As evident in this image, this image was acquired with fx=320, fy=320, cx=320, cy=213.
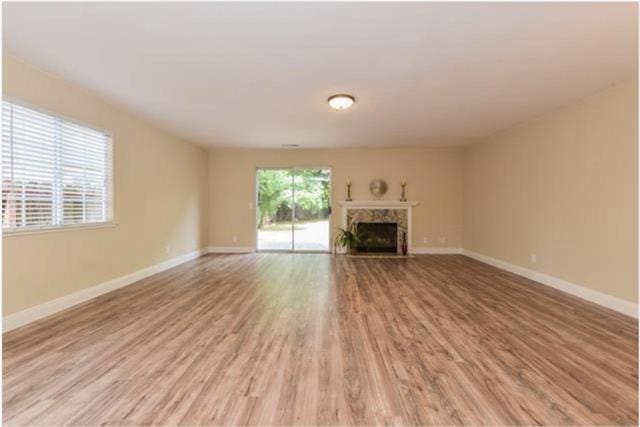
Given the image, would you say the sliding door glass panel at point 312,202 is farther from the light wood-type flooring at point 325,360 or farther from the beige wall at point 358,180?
the light wood-type flooring at point 325,360

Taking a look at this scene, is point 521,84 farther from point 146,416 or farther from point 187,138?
point 187,138

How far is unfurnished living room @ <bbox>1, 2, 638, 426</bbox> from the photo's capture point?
1.89 m

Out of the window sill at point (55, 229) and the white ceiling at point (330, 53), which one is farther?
the window sill at point (55, 229)

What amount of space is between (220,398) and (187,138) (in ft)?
17.8

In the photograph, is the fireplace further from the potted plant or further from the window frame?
the window frame

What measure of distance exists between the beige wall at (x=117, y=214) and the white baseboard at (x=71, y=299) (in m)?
0.06

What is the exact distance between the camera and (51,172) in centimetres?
328

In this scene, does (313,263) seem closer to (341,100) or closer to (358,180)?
(358,180)

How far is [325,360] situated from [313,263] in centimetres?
392

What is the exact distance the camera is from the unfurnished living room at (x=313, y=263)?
1893mm

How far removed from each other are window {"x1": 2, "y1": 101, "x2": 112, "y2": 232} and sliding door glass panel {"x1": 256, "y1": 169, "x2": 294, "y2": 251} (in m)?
3.72

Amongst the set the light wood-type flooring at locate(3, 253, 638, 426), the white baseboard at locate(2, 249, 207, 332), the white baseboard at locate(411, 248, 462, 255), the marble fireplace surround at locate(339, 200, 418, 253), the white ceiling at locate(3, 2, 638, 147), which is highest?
the white ceiling at locate(3, 2, 638, 147)

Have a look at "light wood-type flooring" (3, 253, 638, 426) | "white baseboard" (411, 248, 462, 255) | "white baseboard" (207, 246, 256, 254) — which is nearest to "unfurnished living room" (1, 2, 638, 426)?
"light wood-type flooring" (3, 253, 638, 426)

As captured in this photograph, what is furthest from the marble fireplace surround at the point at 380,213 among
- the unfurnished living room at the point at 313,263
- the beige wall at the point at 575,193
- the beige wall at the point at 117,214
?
the beige wall at the point at 117,214
